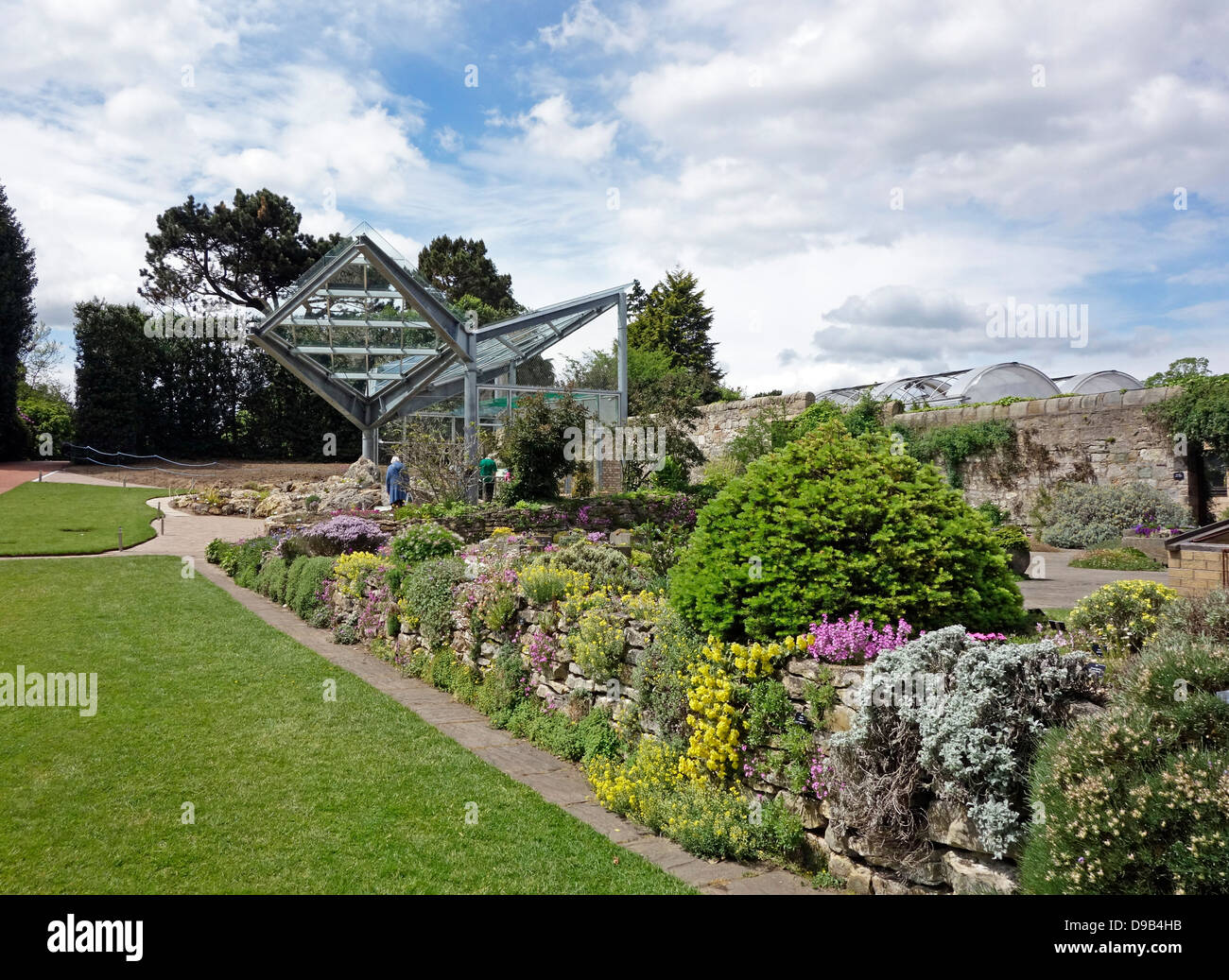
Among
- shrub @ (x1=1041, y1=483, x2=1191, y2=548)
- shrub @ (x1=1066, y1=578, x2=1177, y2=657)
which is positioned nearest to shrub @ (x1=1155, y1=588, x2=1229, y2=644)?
shrub @ (x1=1066, y1=578, x2=1177, y2=657)

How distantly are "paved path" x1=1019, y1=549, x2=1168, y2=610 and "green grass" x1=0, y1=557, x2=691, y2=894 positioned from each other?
5.31 m

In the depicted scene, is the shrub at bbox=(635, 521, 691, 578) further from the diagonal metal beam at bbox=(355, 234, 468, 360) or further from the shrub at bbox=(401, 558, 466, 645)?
the diagonal metal beam at bbox=(355, 234, 468, 360)

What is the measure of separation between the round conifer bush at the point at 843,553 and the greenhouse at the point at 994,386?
15.9m

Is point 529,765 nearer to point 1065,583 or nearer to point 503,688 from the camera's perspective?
point 503,688

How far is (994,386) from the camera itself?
20.7m

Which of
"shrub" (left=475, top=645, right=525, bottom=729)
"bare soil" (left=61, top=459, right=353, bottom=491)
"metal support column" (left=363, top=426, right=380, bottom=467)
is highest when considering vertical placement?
"metal support column" (left=363, top=426, right=380, bottom=467)

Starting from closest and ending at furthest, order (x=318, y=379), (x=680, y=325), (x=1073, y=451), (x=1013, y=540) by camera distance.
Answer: (x=1013, y=540) → (x=1073, y=451) → (x=318, y=379) → (x=680, y=325)

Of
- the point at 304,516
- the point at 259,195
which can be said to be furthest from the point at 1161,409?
the point at 259,195

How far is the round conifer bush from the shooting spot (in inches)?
174

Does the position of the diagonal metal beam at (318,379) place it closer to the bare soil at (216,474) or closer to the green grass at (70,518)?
the bare soil at (216,474)

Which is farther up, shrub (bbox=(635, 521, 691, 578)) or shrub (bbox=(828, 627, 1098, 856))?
shrub (bbox=(635, 521, 691, 578))

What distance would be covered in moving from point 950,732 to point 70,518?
20.0 meters

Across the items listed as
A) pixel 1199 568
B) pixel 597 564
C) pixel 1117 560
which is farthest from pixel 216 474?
pixel 1199 568
